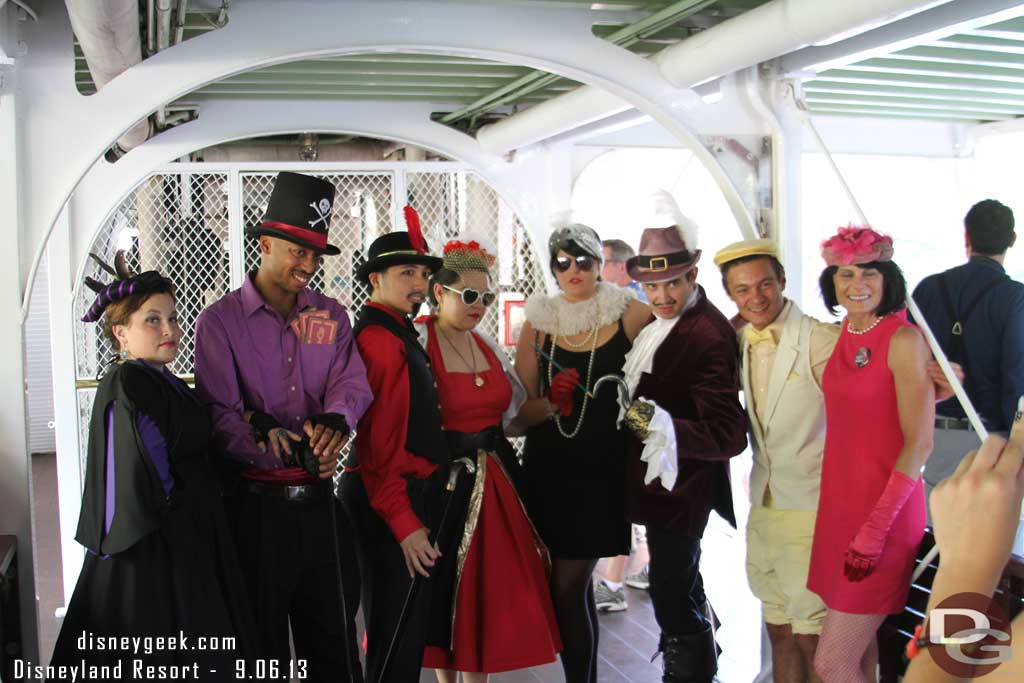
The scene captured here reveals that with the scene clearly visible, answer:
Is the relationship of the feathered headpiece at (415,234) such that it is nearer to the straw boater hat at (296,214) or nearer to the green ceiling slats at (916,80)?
the straw boater hat at (296,214)

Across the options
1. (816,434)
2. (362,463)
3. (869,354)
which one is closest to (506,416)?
(362,463)

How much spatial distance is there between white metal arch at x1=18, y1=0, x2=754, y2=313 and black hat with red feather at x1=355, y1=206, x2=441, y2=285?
0.98m

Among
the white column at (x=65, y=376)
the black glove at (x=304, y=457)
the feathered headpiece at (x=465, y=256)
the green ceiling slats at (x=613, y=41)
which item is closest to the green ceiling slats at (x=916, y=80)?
the green ceiling slats at (x=613, y=41)

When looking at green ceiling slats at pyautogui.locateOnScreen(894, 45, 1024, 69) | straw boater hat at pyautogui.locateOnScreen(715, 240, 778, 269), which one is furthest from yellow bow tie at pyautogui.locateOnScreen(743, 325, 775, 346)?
green ceiling slats at pyautogui.locateOnScreen(894, 45, 1024, 69)

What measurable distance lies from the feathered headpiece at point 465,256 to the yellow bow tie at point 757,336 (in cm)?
94

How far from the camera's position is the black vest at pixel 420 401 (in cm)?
317

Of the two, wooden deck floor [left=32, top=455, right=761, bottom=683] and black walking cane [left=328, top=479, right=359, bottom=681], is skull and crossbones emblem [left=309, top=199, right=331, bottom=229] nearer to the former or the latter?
black walking cane [left=328, top=479, right=359, bottom=681]

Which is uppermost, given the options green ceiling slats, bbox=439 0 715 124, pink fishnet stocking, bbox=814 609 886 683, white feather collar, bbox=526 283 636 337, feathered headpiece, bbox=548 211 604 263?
green ceiling slats, bbox=439 0 715 124

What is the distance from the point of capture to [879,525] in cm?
282

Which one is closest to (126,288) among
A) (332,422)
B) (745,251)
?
(332,422)

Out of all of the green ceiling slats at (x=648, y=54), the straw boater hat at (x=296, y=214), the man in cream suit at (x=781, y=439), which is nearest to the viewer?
the straw boater hat at (x=296, y=214)

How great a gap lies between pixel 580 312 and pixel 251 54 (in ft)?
5.39

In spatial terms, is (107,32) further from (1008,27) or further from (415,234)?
(1008,27)

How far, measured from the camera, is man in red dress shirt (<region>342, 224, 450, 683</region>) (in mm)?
3141
